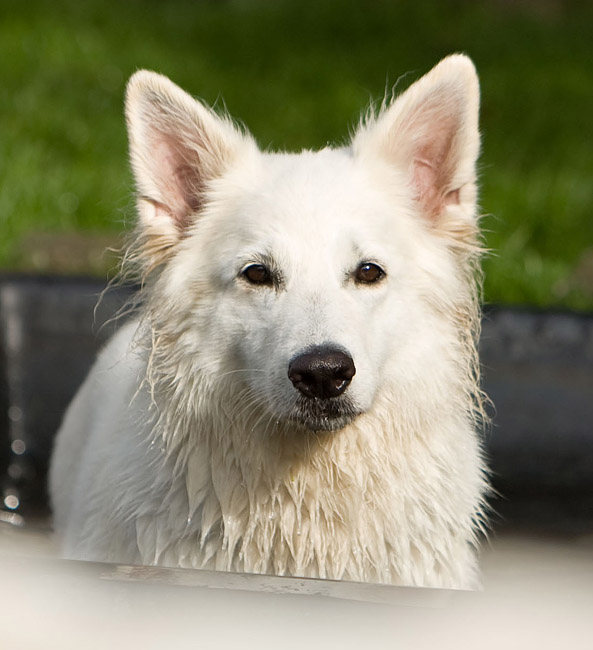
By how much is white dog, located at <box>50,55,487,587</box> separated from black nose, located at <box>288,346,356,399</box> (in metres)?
0.25

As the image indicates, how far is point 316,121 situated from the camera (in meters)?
10.0

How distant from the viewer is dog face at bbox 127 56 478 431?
9.41 feet

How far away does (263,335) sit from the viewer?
2.94 m

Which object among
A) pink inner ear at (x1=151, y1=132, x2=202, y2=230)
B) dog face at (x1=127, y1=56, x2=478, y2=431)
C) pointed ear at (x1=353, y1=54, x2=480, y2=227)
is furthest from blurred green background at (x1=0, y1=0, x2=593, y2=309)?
pointed ear at (x1=353, y1=54, x2=480, y2=227)

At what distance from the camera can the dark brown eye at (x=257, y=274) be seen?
3008mm

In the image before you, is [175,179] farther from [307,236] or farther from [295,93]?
[295,93]

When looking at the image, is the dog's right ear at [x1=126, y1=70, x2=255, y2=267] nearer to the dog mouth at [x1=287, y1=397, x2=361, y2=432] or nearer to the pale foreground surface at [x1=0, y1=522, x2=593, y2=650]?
the dog mouth at [x1=287, y1=397, x2=361, y2=432]

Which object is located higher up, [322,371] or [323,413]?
[322,371]

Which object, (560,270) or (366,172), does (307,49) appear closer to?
(560,270)

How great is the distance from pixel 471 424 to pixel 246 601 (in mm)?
1922

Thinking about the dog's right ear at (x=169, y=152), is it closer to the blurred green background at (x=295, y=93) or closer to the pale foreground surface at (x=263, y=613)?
the blurred green background at (x=295, y=93)

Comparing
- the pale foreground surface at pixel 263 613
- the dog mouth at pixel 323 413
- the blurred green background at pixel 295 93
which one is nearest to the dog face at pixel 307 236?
the dog mouth at pixel 323 413

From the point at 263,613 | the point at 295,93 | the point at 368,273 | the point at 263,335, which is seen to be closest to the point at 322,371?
the point at 263,335

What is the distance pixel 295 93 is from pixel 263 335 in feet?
28.0
